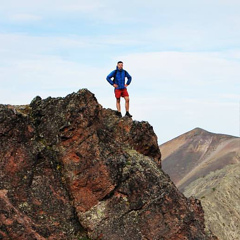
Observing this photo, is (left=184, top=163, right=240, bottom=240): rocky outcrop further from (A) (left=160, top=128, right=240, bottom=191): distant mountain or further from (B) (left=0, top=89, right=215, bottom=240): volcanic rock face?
(B) (left=0, top=89, right=215, bottom=240): volcanic rock face

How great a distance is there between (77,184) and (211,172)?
75.8 meters

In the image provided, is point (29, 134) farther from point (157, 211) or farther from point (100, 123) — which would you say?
point (157, 211)

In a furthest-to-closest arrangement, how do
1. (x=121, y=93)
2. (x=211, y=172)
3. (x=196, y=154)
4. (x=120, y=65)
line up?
(x=196, y=154) < (x=211, y=172) < (x=121, y=93) < (x=120, y=65)

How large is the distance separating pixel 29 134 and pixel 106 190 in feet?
13.0

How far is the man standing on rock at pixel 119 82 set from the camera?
85.0ft

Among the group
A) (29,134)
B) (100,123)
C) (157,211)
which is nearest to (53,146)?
(29,134)

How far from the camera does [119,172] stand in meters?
20.1

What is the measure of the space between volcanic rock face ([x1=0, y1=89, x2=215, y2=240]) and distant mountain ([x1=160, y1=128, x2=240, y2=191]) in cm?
7699

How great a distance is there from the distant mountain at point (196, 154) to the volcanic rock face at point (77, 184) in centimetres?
7699

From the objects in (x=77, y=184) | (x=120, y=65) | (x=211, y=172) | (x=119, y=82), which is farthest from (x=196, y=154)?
(x=77, y=184)

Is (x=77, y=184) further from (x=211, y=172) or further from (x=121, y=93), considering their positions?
(x=211, y=172)

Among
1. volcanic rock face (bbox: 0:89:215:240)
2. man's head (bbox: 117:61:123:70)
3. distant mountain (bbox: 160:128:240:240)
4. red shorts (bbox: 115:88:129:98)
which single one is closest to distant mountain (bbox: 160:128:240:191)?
distant mountain (bbox: 160:128:240:240)

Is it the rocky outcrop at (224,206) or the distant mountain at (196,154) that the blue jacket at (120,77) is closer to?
the rocky outcrop at (224,206)

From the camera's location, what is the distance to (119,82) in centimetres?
2606
